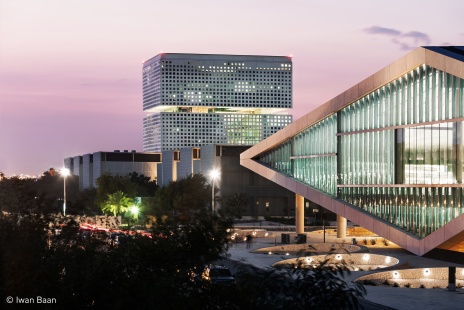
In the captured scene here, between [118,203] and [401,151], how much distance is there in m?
55.1

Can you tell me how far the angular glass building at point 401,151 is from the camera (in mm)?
42281

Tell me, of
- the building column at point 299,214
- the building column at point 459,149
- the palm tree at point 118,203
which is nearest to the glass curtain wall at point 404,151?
the building column at point 459,149

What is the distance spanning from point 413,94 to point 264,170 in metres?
24.0

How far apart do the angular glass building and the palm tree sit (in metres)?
40.9

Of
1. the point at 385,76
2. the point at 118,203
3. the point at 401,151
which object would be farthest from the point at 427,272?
the point at 118,203

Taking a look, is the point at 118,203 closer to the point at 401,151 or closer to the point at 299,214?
the point at 299,214

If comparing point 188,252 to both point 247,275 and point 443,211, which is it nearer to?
point 247,275

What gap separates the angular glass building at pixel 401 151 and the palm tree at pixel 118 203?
134 ft

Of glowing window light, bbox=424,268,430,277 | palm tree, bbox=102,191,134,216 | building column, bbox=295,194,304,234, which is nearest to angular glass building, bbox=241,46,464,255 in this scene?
glowing window light, bbox=424,268,430,277

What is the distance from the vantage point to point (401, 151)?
154 feet

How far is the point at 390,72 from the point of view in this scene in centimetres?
4675

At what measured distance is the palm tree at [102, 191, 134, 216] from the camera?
96.8m

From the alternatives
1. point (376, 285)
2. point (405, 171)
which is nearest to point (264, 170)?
point (405, 171)

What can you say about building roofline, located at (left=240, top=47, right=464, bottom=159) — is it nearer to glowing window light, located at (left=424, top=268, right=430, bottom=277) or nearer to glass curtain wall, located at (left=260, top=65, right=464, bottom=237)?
glass curtain wall, located at (left=260, top=65, right=464, bottom=237)
